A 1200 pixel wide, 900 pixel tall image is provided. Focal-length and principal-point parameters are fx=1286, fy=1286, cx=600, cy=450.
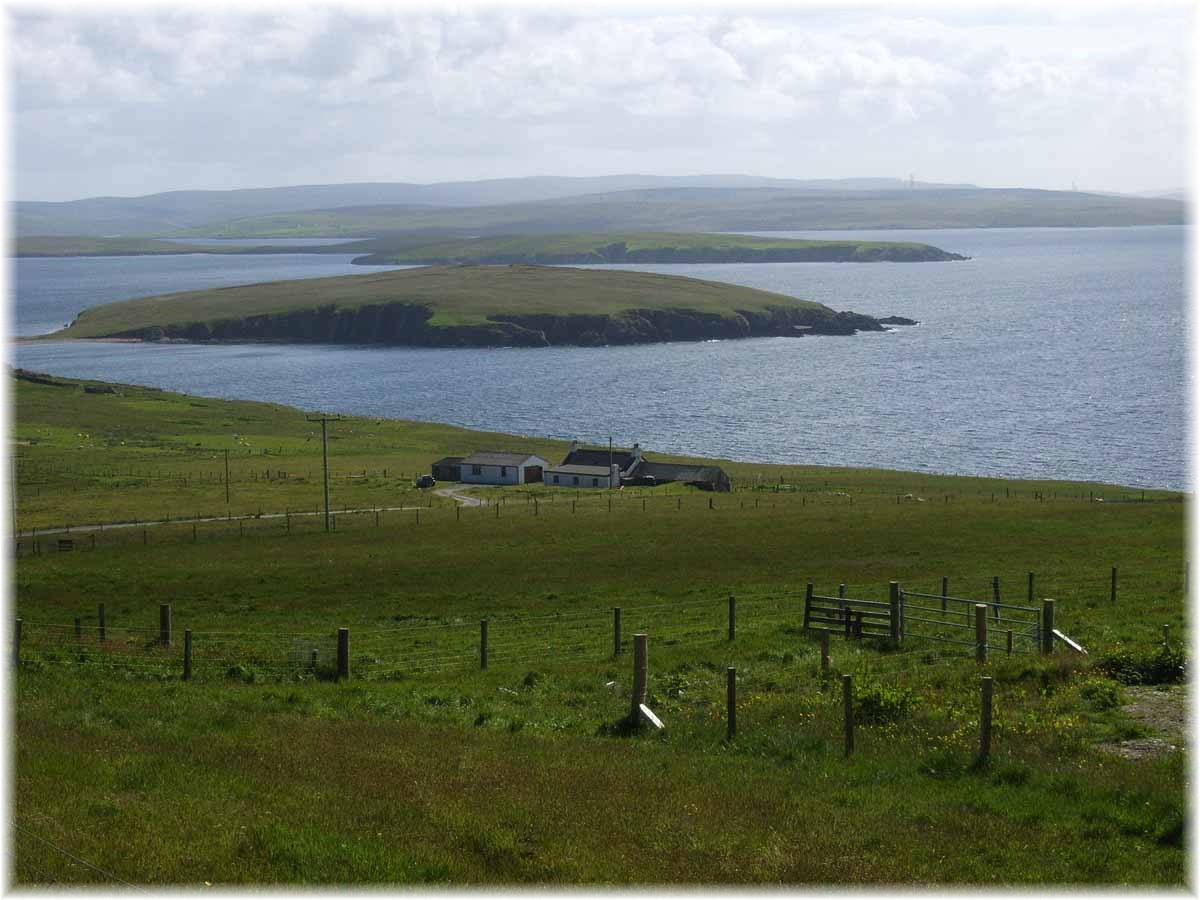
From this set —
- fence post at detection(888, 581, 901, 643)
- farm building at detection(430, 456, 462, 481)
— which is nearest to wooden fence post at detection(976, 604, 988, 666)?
fence post at detection(888, 581, 901, 643)

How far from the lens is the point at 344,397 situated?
17162 cm

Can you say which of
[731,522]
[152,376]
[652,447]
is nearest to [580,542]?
[731,522]

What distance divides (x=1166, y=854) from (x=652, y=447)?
112711 mm

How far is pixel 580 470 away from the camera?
308 ft

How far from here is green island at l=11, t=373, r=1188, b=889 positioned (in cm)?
1292

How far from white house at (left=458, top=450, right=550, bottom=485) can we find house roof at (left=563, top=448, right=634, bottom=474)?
9.36 ft

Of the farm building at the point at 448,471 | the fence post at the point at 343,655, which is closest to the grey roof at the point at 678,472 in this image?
the farm building at the point at 448,471

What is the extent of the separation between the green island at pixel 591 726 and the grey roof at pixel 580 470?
4241 centimetres

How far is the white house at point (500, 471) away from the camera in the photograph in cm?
9431

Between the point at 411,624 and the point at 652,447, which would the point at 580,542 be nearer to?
the point at 411,624

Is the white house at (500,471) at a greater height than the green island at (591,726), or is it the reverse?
A: the green island at (591,726)

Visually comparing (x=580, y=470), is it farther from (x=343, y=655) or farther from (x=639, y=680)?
(x=639, y=680)

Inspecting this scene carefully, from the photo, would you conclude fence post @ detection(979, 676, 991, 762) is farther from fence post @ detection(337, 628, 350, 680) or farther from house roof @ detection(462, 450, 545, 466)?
house roof @ detection(462, 450, 545, 466)

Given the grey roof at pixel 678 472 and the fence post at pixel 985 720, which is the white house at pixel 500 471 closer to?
the grey roof at pixel 678 472
